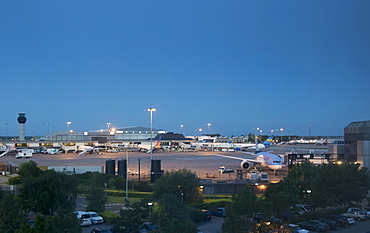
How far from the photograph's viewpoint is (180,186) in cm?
3525

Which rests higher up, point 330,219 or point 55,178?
point 55,178

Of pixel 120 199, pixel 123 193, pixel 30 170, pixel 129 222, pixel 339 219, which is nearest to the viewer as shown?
pixel 129 222

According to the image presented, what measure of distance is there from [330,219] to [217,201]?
10996mm

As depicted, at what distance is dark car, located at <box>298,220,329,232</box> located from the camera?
2772 cm

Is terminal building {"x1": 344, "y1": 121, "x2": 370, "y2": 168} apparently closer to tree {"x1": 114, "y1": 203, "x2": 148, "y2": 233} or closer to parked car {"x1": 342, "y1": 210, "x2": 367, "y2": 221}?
parked car {"x1": 342, "y1": 210, "x2": 367, "y2": 221}

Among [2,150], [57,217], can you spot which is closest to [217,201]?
[57,217]

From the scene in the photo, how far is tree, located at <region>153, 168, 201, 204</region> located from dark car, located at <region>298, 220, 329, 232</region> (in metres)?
11.0

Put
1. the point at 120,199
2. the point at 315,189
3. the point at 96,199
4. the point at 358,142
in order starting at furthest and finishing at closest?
1. the point at 358,142
2. the point at 120,199
3. the point at 315,189
4. the point at 96,199

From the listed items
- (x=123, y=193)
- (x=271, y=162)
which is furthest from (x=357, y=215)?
(x=271, y=162)

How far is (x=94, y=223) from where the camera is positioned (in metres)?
30.1

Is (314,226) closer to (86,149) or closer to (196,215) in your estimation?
(196,215)

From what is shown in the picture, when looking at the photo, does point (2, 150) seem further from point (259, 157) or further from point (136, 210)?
point (136, 210)

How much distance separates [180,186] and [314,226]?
42.5 ft

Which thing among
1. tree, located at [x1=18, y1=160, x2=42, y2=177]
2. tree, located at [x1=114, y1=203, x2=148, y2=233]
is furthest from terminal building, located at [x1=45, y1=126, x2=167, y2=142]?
tree, located at [x1=114, y1=203, x2=148, y2=233]
